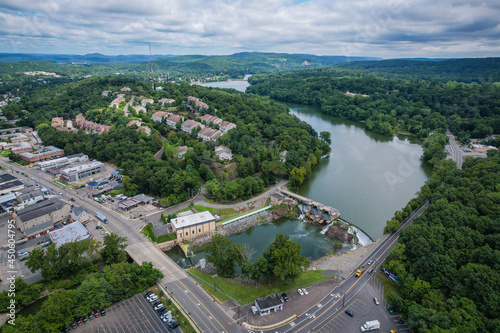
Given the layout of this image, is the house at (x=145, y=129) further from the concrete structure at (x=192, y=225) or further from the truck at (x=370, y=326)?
the truck at (x=370, y=326)

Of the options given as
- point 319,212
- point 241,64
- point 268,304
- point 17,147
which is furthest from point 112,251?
point 241,64

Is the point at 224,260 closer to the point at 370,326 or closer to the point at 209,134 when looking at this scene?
the point at 370,326

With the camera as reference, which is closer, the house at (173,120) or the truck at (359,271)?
the truck at (359,271)

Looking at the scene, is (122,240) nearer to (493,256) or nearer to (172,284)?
(172,284)

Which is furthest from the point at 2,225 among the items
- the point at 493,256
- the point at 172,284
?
the point at 493,256

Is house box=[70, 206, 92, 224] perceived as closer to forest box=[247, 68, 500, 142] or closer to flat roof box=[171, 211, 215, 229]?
flat roof box=[171, 211, 215, 229]

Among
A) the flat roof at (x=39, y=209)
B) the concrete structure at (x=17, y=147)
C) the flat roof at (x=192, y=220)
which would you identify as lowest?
the flat roof at (x=192, y=220)

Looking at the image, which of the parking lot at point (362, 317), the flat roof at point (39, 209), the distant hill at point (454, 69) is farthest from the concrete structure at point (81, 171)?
the distant hill at point (454, 69)
